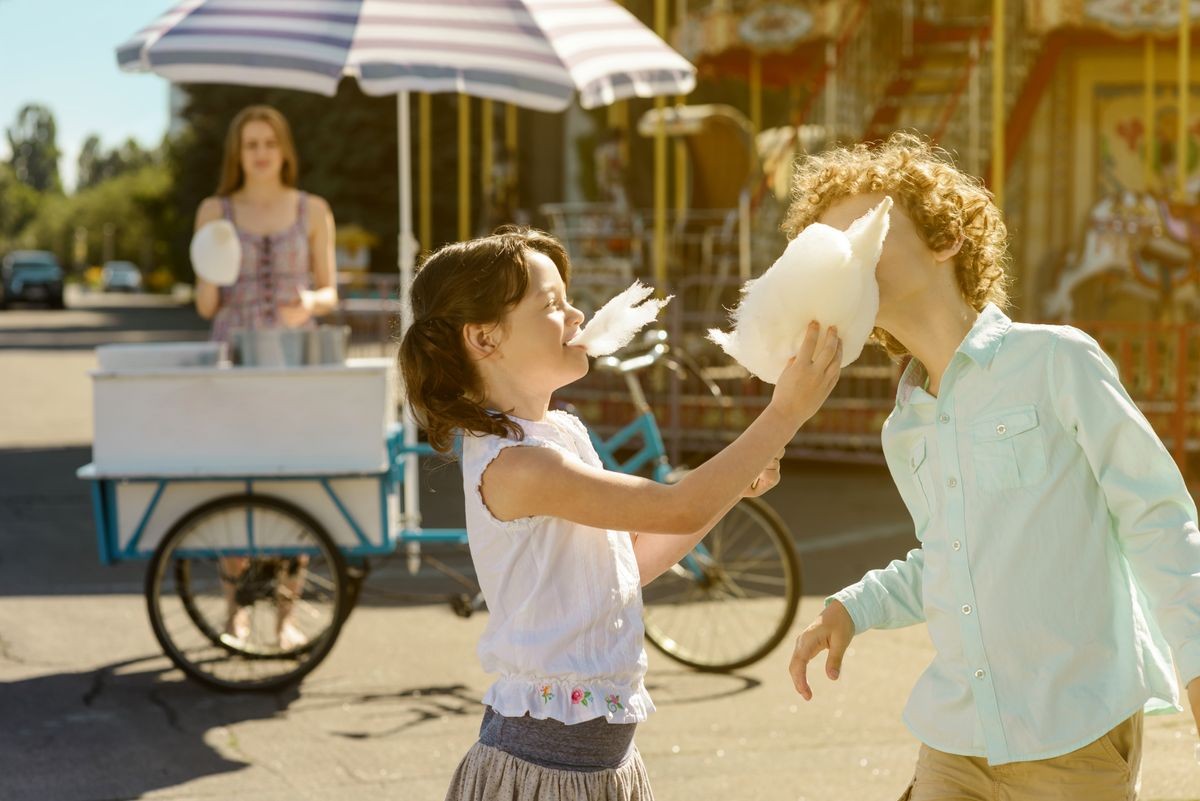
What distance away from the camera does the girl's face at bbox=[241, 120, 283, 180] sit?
6.57 m

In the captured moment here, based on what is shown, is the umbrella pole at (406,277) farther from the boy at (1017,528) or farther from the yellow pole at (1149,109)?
the yellow pole at (1149,109)

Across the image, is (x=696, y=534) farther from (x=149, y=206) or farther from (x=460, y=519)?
(x=149, y=206)

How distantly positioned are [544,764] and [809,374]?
76 centimetres

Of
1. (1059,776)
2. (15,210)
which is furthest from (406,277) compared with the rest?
(15,210)

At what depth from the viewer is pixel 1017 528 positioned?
8.07ft

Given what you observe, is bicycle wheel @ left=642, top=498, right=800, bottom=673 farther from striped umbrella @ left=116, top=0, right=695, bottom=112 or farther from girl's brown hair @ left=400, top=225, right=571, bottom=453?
girl's brown hair @ left=400, top=225, right=571, bottom=453

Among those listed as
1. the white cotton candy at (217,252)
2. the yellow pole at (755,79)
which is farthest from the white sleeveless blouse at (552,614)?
the yellow pole at (755,79)

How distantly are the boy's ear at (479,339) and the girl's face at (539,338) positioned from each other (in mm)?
13

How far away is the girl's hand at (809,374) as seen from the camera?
2.29 m

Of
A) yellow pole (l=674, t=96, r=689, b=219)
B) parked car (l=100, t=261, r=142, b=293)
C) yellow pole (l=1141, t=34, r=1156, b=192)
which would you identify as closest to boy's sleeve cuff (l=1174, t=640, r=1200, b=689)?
yellow pole (l=1141, t=34, r=1156, b=192)

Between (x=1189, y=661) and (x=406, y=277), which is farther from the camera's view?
(x=406, y=277)

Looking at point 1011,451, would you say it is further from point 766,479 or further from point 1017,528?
point 766,479

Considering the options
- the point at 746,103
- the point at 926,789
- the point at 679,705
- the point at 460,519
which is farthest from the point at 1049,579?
the point at 746,103

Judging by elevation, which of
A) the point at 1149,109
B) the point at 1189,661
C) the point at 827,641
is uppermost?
the point at 1149,109
